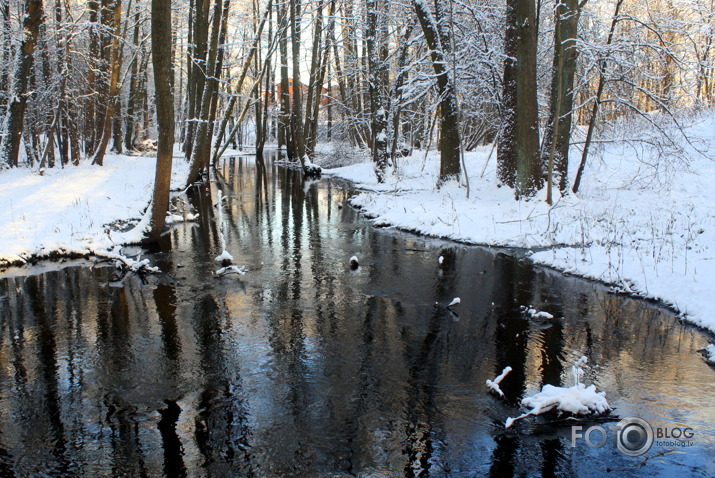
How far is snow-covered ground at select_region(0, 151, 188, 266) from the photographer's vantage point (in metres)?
11.5

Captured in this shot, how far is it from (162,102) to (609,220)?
10994 mm

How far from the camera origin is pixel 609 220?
43.5ft

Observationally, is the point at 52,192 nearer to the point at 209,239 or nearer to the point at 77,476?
the point at 209,239

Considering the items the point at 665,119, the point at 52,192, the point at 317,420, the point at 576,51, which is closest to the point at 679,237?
the point at 576,51

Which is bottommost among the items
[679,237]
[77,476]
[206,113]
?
[77,476]

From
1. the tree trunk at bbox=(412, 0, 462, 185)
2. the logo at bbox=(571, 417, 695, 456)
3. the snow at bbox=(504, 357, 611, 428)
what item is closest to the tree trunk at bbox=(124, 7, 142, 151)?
the tree trunk at bbox=(412, 0, 462, 185)

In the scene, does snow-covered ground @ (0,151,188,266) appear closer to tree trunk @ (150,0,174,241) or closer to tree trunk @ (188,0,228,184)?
tree trunk @ (150,0,174,241)

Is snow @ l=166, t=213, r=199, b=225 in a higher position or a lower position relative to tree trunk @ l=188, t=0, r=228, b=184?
lower

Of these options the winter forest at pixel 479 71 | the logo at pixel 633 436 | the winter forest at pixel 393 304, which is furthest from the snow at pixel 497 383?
the winter forest at pixel 479 71

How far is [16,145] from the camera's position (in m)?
21.0

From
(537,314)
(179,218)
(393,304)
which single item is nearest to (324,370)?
(393,304)

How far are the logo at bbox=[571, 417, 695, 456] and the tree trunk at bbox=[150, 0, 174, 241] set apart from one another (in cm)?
1036

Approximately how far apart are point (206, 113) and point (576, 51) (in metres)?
14.8

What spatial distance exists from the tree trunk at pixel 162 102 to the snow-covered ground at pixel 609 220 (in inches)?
243
